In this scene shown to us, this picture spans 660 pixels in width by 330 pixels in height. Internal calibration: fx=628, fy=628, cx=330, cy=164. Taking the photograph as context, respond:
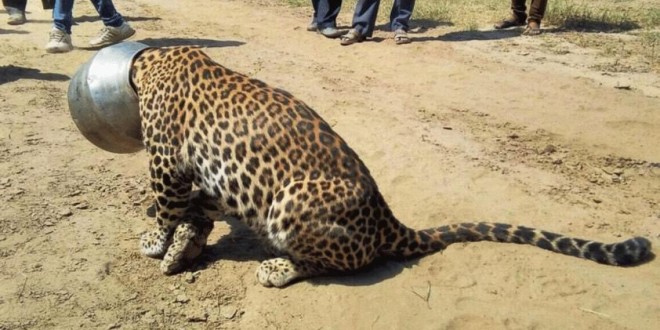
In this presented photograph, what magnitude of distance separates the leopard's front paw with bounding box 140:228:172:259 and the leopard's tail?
1747 millimetres

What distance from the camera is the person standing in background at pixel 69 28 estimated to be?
33.4 ft

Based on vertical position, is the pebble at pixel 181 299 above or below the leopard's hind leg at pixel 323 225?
below

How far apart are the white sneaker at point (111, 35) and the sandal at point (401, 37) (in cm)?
475

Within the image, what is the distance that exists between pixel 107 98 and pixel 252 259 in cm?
171

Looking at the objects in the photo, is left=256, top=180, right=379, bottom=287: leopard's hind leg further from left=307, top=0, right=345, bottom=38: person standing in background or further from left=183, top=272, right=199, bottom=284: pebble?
left=307, top=0, right=345, bottom=38: person standing in background

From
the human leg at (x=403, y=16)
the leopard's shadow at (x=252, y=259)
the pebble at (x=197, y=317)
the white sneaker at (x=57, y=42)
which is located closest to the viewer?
the pebble at (x=197, y=317)

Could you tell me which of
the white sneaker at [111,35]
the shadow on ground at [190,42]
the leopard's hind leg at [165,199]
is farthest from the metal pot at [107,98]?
the shadow on ground at [190,42]

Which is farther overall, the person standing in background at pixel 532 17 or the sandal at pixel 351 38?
the person standing in background at pixel 532 17

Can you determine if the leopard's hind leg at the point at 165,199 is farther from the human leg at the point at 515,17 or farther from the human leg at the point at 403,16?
the human leg at the point at 515,17

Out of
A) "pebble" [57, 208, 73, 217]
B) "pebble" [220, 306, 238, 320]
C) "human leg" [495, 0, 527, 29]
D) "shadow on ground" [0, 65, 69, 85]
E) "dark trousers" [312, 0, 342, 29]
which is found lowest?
"pebble" [220, 306, 238, 320]

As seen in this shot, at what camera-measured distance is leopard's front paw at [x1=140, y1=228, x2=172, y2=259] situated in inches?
197

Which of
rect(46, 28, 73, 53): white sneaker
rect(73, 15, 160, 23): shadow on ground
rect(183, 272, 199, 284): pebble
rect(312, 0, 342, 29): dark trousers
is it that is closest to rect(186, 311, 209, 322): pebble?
rect(183, 272, 199, 284): pebble

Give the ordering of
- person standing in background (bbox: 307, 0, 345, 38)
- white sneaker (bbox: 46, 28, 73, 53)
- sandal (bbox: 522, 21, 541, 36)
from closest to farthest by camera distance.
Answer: white sneaker (bbox: 46, 28, 73, 53)
sandal (bbox: 522, 21, 541, 36)
person standing in background (bbox: 307, 0, 345, 38)

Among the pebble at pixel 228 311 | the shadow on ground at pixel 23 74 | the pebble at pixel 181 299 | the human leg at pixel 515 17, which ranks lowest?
the pebble at pixel 181 299
